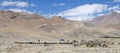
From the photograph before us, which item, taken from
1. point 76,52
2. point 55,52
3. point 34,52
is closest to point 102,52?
point 76,52

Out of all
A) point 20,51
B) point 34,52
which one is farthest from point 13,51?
point 34,52

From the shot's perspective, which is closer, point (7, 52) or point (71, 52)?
point (71, 52)

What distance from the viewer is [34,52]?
36.2 metres

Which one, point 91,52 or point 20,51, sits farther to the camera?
point 20,51

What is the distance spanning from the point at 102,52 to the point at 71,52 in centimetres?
352

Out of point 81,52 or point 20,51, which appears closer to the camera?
point 81,52

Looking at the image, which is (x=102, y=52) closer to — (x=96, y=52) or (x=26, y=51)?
(x=96, y=52)

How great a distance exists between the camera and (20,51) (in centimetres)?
3844

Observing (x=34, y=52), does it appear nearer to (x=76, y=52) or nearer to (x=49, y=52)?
(x=49, y=52)

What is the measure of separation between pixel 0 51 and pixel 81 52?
10.9m

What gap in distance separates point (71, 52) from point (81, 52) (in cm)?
125

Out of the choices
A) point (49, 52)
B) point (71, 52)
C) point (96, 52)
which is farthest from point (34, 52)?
point (96, 52)

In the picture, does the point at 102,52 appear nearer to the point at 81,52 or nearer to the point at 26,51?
the point at 81,52

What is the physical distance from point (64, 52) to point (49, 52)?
1.77m
